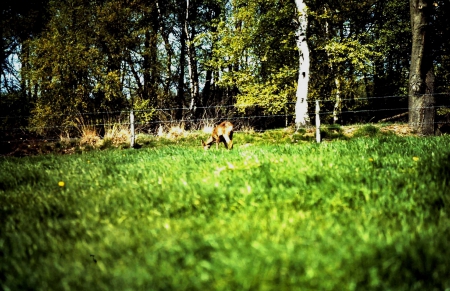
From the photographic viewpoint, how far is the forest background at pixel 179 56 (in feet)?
52.0

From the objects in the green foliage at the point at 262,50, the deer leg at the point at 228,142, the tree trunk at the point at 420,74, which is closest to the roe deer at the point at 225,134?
the deer leg at the point at 228,142

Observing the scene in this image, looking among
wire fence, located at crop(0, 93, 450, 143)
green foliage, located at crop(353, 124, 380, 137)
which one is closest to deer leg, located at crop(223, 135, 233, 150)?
wire fence, located at crop(0, 93, 450, 143)

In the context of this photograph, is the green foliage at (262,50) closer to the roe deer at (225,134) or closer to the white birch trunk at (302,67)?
the white birch trunk at (302,67)

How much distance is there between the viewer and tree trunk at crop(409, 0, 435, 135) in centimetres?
1044

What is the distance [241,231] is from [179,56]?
2407 centimetres

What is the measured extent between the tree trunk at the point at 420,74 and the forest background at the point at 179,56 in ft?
9.48

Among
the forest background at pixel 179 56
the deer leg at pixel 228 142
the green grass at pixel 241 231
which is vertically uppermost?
the forest background at pixel 179 56

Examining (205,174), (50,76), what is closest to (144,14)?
(50,76)

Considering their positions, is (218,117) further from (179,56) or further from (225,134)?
(225,134)

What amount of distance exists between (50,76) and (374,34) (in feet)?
71.5

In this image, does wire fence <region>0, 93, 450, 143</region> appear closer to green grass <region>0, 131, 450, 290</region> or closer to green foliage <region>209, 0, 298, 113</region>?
green foliage <region>209, 0, 298, 113</region>

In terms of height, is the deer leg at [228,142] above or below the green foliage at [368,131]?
below

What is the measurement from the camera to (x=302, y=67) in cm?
1424

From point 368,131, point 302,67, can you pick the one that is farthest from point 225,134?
point 302,67
